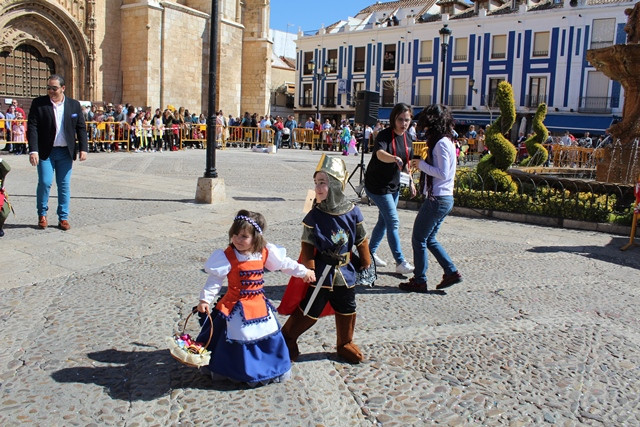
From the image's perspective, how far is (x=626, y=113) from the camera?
1110 centimetres

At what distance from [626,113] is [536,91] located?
96.4 ft

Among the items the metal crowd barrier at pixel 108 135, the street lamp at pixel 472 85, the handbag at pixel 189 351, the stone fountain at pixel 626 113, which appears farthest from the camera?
the street lamp at pixel 472 85

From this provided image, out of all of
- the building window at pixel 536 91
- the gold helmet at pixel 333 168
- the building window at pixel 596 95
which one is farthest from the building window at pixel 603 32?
the gold helmet at pixel 333 168

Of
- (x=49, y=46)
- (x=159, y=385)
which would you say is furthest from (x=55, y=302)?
(x=49, y=46)

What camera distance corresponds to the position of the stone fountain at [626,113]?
10.5 metres

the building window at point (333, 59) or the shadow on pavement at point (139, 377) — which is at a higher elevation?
the building window at point (333, 59)

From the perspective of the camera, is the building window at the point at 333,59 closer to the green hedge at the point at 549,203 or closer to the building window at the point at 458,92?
the building window at the point at 458,92

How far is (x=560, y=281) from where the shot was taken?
544cm

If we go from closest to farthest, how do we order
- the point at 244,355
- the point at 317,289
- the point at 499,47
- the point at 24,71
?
the point at 244,355, the point at 317,289, the point at 24,71, the point at 499,47

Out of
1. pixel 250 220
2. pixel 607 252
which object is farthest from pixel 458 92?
pixel 250 220

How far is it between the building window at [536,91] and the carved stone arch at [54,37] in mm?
28140

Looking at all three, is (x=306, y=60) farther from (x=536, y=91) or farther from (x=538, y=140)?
(x=538, y=140)

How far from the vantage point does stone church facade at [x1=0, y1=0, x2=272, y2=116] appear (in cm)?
1984

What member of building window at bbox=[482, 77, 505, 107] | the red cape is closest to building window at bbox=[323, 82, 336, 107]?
building window at bbox=[482, 77, 505, 107]
